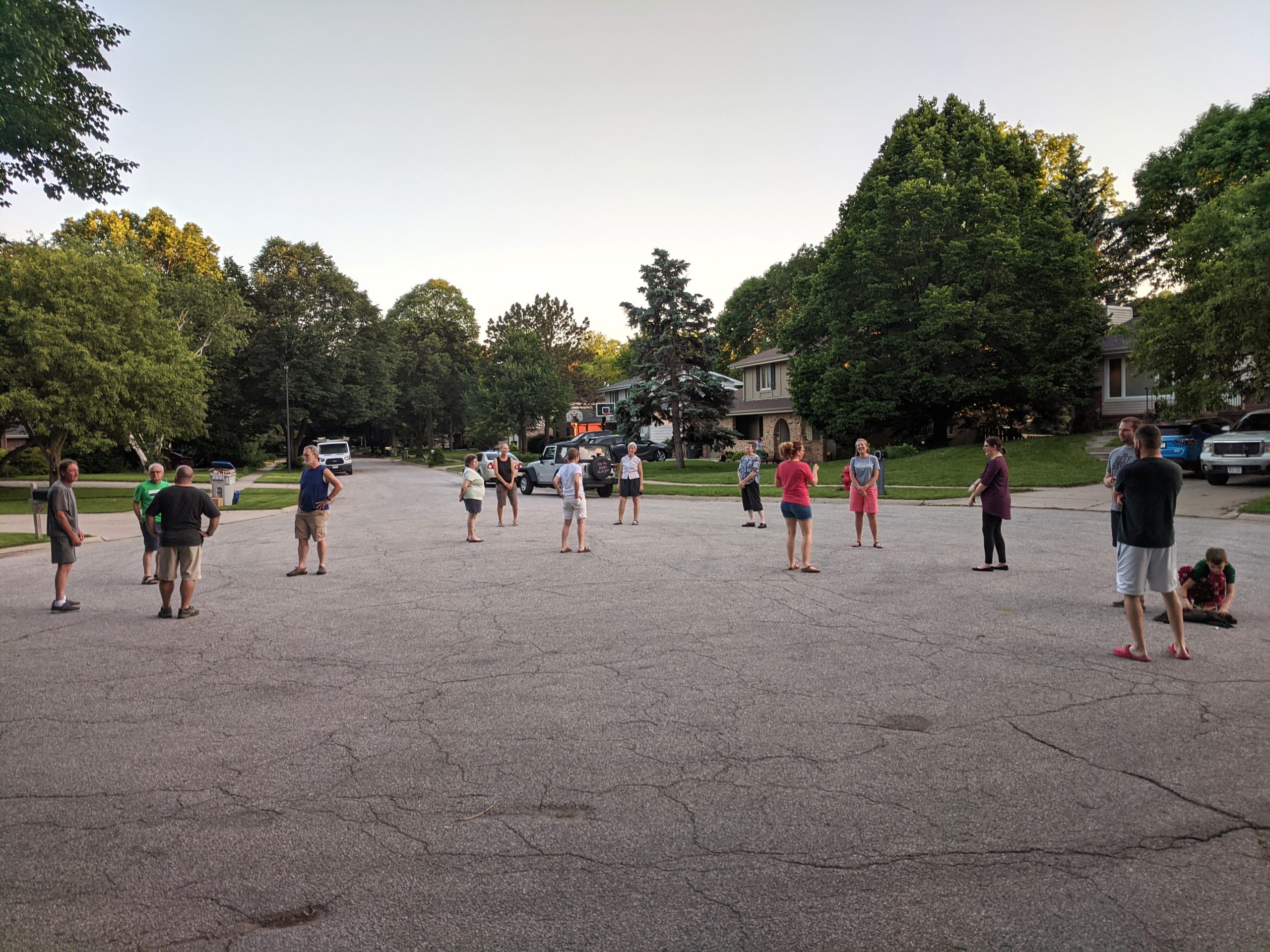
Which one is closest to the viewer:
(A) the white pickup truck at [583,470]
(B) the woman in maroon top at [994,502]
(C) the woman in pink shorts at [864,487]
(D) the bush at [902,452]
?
(B) the woman in maroon top at [994,502]

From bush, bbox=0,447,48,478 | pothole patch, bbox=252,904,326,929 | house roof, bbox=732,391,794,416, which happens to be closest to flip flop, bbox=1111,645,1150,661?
pothole patch, bbox=252,904,326,929

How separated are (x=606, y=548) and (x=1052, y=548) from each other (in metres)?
6.93

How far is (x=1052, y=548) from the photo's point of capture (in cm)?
1345

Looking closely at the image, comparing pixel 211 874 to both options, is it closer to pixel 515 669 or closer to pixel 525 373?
pixel 515 669

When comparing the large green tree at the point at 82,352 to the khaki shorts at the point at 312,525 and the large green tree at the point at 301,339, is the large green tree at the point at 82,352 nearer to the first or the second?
the khaki shorts at the point at 312,525

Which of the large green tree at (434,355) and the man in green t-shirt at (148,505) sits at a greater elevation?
the large green tree at (434,355)

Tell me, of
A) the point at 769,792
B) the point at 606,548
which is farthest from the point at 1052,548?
the point at 769,792

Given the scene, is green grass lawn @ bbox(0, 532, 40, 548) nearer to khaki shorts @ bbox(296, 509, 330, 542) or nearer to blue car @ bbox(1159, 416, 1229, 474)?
khaki shorts @ bbox(296, 509, 330, 542)

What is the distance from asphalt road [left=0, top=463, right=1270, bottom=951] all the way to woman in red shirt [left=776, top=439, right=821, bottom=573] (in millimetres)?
2060

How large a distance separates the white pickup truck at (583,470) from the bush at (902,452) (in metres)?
14.5

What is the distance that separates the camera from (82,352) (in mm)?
27500

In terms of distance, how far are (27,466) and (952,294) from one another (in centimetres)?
4749

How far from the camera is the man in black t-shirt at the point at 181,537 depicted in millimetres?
9352

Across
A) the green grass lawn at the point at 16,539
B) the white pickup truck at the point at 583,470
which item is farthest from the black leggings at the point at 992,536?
the green grass lawn at the point at 16,539
